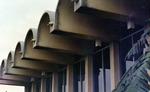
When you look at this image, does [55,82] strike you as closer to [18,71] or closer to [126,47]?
[18,71]

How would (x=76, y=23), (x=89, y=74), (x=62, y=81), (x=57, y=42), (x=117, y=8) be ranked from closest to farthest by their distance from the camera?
(x=117, y=8) < (x=76, y=23) < (x=57, y=42) < (x=89, y=74) < (x=62, y=81)

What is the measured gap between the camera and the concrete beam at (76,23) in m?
11.9

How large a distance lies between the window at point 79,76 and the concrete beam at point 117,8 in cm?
550

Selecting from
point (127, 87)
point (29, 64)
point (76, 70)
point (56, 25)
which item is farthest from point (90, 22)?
point (127, 87)

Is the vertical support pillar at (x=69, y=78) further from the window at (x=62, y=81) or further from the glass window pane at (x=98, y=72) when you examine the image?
the glass window pane at (x=98, y=72)

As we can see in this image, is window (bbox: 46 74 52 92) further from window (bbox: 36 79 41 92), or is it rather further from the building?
window (bbox: 36 79 41 92)

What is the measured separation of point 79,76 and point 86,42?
8.27 ft

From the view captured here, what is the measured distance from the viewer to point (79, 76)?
15969mm

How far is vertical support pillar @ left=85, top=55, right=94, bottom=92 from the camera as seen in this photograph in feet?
46.6

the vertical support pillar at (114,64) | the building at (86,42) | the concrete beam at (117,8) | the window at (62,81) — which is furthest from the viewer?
the window at (62,81)

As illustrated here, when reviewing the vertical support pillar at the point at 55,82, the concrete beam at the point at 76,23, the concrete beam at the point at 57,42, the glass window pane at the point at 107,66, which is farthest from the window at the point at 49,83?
the concrete beam at the point at 76,23

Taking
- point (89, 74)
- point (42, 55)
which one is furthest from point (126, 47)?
point (42, 55)

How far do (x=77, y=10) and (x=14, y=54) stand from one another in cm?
917

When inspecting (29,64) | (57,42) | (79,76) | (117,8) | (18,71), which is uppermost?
(117,8)
